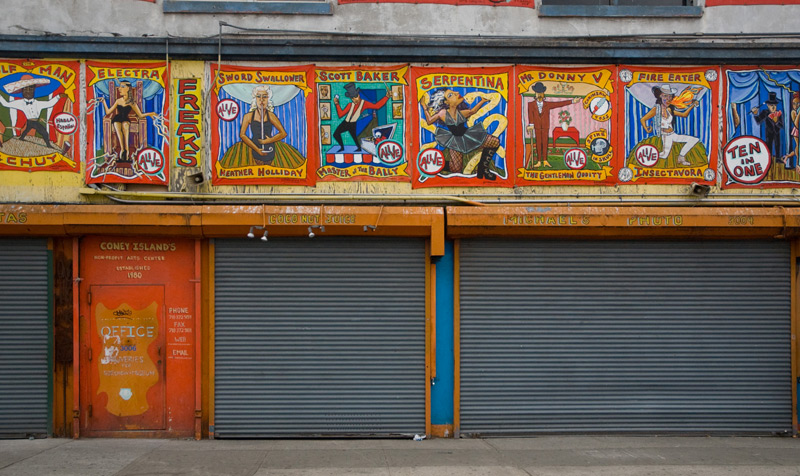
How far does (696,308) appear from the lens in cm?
959

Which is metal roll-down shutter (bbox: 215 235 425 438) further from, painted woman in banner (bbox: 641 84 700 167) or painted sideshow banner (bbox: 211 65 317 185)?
painted woman in banner (bbox: 641 84 700 167)

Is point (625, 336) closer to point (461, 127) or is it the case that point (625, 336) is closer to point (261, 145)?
point (461, 127)

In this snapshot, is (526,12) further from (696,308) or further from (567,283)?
(696,308)

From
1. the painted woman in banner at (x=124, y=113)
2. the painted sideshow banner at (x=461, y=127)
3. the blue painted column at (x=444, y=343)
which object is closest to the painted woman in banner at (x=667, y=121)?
the painted sideshow banner at (x=461, y=127)

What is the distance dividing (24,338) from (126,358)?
140 centimetres

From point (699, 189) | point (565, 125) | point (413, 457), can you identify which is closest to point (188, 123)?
point (565, 125)

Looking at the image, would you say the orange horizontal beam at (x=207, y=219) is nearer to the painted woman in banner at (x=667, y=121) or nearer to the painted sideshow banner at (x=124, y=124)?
the painted sideshow banner at (x=124, y=124)

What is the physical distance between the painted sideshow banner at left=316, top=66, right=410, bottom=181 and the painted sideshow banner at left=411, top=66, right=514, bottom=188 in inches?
9.9

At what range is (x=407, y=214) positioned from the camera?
9.16 m

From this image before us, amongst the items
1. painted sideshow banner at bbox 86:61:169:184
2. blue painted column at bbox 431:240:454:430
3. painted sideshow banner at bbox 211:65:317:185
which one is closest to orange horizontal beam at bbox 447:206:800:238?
blue painted column at bbox 431:240:454:430

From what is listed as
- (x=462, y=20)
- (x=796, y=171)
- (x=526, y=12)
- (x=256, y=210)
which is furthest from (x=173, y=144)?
(x=796, y=171)

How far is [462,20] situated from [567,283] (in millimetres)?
4078

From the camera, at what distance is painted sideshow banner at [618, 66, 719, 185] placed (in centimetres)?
967

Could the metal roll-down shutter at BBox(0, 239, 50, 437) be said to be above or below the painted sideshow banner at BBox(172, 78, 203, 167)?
below
